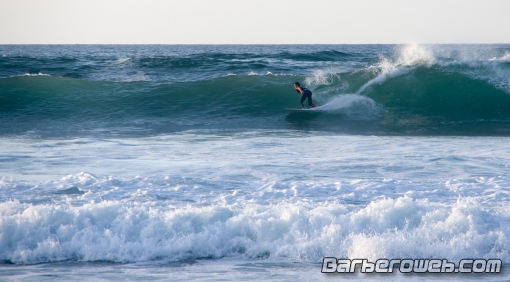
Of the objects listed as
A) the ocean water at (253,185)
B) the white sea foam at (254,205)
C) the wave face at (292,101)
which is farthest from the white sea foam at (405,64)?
the white sea foam at (254,205)

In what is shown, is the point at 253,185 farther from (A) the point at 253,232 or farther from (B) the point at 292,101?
(B) the point at 292,101

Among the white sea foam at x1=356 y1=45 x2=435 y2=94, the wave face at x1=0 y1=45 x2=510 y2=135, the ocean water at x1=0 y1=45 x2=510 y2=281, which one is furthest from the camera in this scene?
the white sea foam at x1=356 y1=45 x2=435 y2=94

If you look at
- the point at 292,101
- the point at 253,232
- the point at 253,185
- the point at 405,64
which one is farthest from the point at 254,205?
the point at 405,64

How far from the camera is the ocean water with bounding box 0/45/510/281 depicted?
5.02 metres

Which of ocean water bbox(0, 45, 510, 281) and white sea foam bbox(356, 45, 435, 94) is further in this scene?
white sea foam bbox(356, 45, 435, 94)

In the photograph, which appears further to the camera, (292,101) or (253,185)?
(292,101)

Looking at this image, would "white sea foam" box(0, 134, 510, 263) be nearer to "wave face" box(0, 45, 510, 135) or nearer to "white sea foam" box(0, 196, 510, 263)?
"white sea foam" box(0, 196, 510, 263)

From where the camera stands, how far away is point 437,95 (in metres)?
16.8

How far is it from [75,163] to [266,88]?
1066cm

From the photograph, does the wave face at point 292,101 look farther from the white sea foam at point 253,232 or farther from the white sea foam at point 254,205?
the white sea foam at point 253,232

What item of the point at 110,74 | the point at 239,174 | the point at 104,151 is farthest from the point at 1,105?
the point at 239,174

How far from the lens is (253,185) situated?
702 centimetres

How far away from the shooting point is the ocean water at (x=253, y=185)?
5016 mm

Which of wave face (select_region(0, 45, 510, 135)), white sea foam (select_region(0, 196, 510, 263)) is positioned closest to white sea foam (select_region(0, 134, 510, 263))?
white sea foam (select_region(0, 196, 510, 263))
